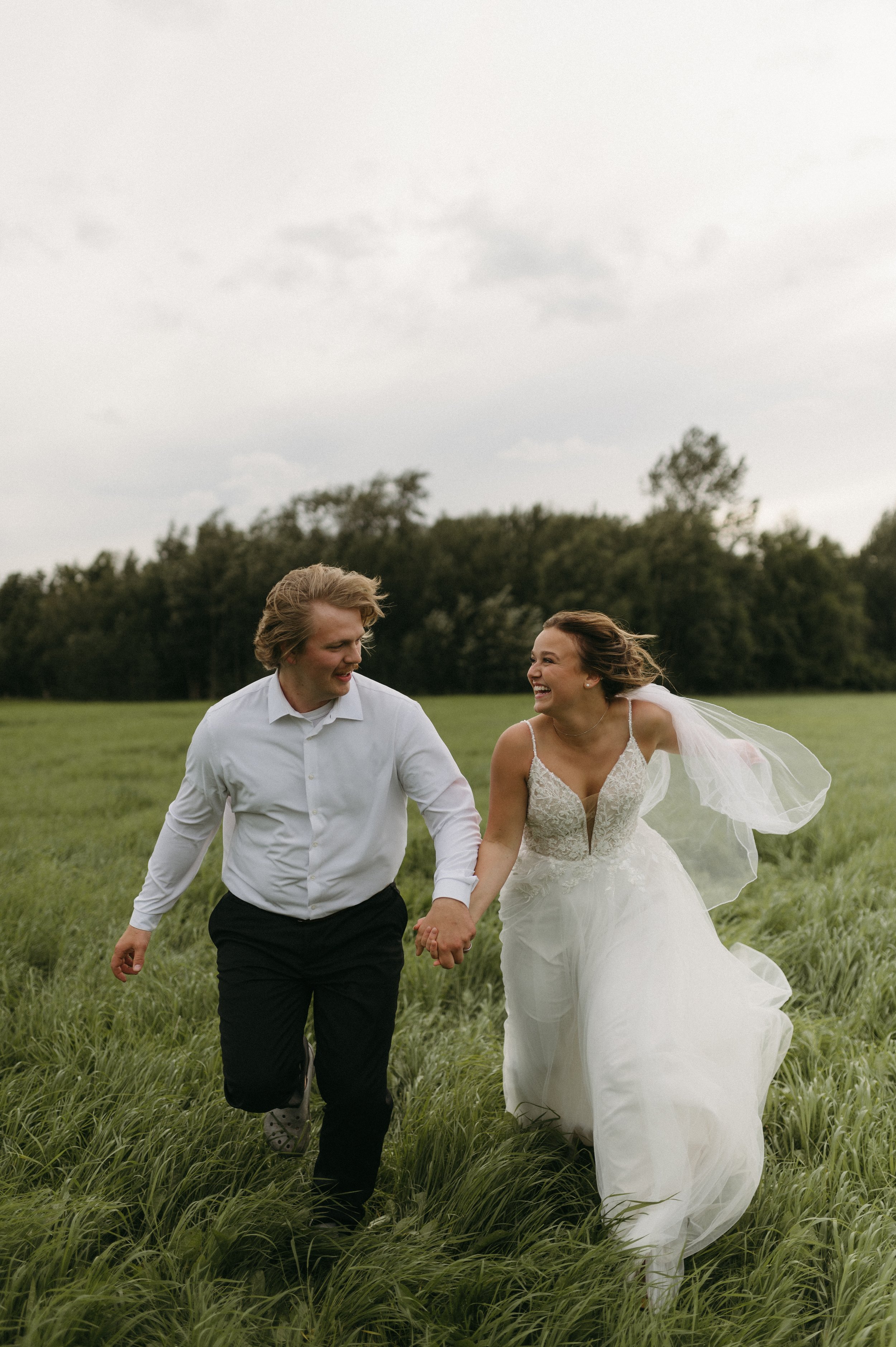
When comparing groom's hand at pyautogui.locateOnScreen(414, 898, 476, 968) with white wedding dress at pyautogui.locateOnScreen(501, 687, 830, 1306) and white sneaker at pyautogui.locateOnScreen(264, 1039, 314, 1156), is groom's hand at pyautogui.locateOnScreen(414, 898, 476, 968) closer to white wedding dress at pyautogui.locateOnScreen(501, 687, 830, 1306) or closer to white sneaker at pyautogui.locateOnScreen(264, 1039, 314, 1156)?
white wedding dress at pyautogui.locateOnScreen(501, 687, 830, 1306)

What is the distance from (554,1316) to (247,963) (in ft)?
4.64

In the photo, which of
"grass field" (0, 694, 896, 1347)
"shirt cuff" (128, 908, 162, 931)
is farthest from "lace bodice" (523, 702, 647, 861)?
"shirt cuff" (128, 908, 162, 931)

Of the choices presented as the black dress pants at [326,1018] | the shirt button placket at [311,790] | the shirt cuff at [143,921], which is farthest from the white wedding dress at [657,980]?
the shirt cuff at [143,921]

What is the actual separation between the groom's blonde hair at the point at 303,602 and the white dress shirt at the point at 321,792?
0.15 meters

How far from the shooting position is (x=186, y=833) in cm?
335

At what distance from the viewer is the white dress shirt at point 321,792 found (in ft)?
10.3

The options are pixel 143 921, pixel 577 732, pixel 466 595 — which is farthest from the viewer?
pixel 466 595

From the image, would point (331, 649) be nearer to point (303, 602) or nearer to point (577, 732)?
point (303, 602)

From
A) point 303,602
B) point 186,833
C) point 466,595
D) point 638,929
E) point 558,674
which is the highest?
point 466,595

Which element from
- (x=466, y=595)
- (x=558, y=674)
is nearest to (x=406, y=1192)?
(x=558, y=674)

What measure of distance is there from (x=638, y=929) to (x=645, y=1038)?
16.7 inches

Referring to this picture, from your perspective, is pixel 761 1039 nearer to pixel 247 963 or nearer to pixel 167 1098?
pixel 247 963

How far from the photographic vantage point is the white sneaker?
3.32 metres

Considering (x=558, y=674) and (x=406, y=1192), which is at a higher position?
(x=558, y=674)
